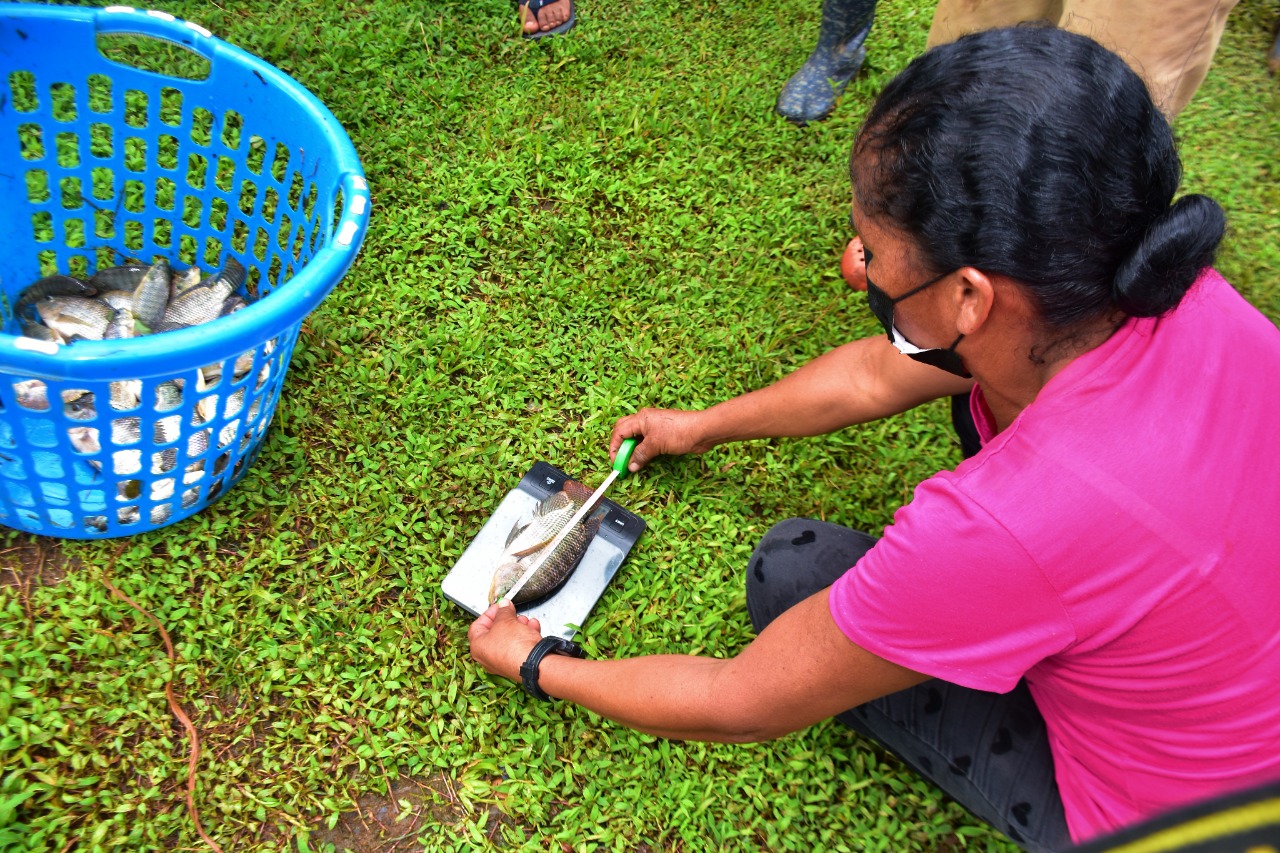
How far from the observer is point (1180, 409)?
1196 millimetres

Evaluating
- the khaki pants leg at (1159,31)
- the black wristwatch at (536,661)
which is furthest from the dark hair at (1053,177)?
the khaki pants leg at (1159,31)

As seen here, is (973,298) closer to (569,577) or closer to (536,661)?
(536,661)

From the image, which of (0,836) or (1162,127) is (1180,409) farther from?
(0,836)

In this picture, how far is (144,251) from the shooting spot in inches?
91.6

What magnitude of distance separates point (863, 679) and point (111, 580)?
1641mm

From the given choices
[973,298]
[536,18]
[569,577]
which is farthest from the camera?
[536,18]

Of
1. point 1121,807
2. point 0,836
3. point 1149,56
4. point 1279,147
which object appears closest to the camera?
point 1121,807

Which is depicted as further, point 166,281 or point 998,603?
point 166,281

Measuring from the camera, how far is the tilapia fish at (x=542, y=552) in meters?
1.97

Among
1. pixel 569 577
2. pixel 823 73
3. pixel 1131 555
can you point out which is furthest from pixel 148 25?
pixel 823 73

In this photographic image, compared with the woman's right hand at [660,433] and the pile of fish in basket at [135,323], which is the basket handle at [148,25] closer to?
the pile of fish in basket at [135,323]

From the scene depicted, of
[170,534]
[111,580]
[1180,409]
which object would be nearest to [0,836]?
[111,580]

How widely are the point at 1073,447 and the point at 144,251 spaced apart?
91.9 inches

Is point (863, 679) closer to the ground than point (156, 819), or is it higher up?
higher up
